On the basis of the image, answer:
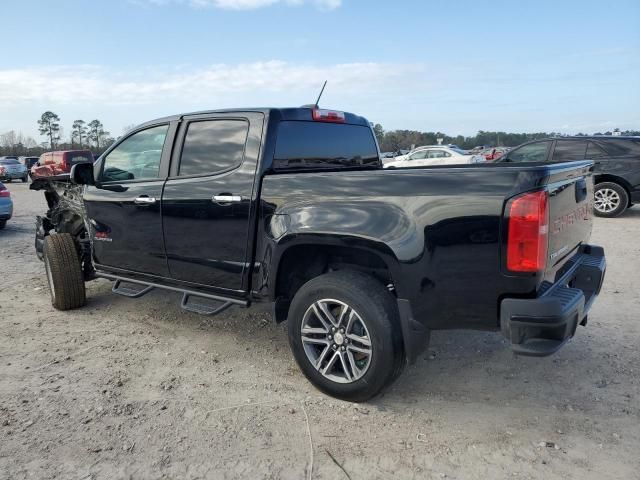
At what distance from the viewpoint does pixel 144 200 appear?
4.11m

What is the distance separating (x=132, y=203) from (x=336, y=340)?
2.22 metres

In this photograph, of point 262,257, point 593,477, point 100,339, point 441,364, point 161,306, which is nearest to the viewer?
point 593,477

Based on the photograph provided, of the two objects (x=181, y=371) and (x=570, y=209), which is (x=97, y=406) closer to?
(x=181, y=371)

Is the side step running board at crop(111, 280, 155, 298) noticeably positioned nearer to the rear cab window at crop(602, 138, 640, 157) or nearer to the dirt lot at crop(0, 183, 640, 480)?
the dirt lot at crop(0, 183, 640, 480)

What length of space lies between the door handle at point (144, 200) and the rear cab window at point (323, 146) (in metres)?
1.16

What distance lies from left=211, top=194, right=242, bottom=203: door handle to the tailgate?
6.56ft

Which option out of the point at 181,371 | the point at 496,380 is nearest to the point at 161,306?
the point at 181,371

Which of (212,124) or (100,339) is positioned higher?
(212,124)

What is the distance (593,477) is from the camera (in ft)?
8.02

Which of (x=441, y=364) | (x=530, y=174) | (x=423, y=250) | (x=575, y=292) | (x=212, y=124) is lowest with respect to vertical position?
(x=441, y=364)

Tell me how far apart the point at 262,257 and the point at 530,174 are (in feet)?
5.93

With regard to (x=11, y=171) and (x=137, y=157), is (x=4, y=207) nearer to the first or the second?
(x=137, y=157)

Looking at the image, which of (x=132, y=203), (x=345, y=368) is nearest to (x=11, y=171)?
(x=132, y=203)

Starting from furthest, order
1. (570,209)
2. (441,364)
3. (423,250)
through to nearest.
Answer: (441,364) < (570,209) < (423,250)
